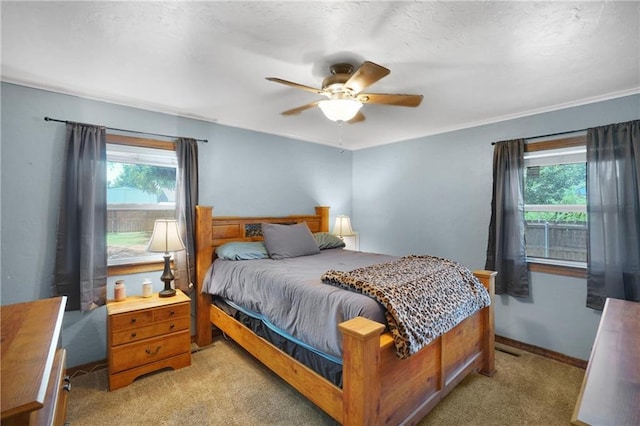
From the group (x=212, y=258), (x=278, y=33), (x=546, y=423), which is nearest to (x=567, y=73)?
(x=278, y=33)

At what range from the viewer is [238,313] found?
2650 millimetres

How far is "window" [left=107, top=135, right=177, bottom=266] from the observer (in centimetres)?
276

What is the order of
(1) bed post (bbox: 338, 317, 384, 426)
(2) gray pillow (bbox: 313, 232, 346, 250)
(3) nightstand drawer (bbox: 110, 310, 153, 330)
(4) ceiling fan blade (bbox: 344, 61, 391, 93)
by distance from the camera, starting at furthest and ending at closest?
(2) gray pillow (bbox: 313, 232, 346, 250), (3) nightstand drawer (bbox: 110, 310, 153, 330), (4) ceiling fan blade (bbox: 344, 61, 391, 93), (1) bed post (bbox: 338, 317, 384, 426)

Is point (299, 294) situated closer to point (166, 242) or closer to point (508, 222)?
point (166, 242)

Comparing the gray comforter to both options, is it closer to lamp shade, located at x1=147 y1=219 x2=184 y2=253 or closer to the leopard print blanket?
the leopard print blanket

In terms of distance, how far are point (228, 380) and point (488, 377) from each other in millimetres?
2179

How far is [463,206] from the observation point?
11.6 ft

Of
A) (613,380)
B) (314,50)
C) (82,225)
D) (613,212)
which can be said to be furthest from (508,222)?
(82,225)

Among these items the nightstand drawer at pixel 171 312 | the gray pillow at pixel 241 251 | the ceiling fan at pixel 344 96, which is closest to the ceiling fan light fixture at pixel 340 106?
the ceiling fan at pixel 344 96

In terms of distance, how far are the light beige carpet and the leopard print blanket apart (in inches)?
25.9

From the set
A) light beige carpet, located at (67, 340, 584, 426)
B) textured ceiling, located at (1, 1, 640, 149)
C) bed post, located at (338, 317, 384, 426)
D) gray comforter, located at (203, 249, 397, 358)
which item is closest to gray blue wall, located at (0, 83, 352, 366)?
Answer: textured ceiling, located at (1, 1, 640, 149)

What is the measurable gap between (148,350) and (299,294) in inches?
58.8

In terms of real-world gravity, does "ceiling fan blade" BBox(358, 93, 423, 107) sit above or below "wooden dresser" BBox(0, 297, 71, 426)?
above

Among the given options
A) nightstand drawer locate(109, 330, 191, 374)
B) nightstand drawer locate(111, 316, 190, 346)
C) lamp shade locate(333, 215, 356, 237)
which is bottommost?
nightstand drawer locate(109, 330, 191, 374)
